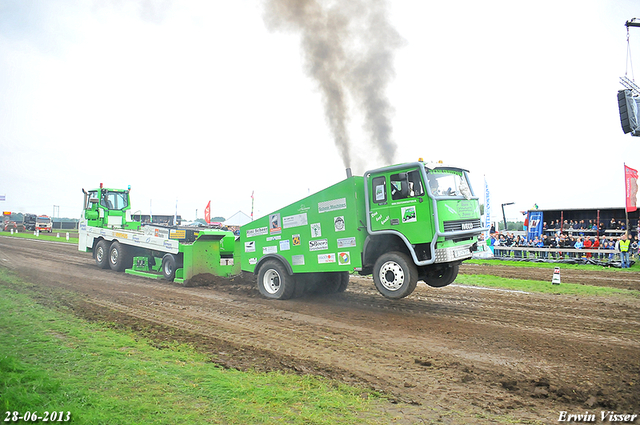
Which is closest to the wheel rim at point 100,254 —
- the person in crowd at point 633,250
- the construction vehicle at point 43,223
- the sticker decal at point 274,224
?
the sticker decal at point 274,224

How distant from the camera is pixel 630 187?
19.0 m

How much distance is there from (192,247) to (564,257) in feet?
55.5

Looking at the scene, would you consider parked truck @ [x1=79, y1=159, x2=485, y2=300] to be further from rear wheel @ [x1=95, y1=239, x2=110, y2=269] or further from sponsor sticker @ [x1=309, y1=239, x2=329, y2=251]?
rear wheel @ [x1=95, y1=239, x2=110, y2=269]

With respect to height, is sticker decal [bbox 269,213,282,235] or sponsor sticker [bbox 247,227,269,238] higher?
sticker decal [bbox 269,213,282,235]

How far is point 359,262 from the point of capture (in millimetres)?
8234

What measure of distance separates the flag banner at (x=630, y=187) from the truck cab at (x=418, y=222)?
49.6 feet

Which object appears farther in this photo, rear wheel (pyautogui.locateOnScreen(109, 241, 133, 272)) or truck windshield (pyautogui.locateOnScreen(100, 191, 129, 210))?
truck windshield (pyautogui.locateOnScreen(100, 191, 129, 210))

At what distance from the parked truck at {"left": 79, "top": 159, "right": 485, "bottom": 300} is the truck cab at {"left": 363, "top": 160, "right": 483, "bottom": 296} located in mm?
19

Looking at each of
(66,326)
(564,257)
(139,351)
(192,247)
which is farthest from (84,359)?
(564,257)

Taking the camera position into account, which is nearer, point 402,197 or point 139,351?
point 139,351

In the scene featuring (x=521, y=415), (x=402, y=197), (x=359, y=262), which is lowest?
(x=521, y=415)

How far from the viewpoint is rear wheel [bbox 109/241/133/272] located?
14750mm

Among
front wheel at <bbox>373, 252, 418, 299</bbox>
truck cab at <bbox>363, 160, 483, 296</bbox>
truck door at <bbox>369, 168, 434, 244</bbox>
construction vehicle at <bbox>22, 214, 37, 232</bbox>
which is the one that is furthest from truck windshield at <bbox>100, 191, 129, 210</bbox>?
construction vehicle at <bbox>22, 214, 37, 232</bbox>

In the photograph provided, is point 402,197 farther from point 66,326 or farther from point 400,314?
point 66,326
